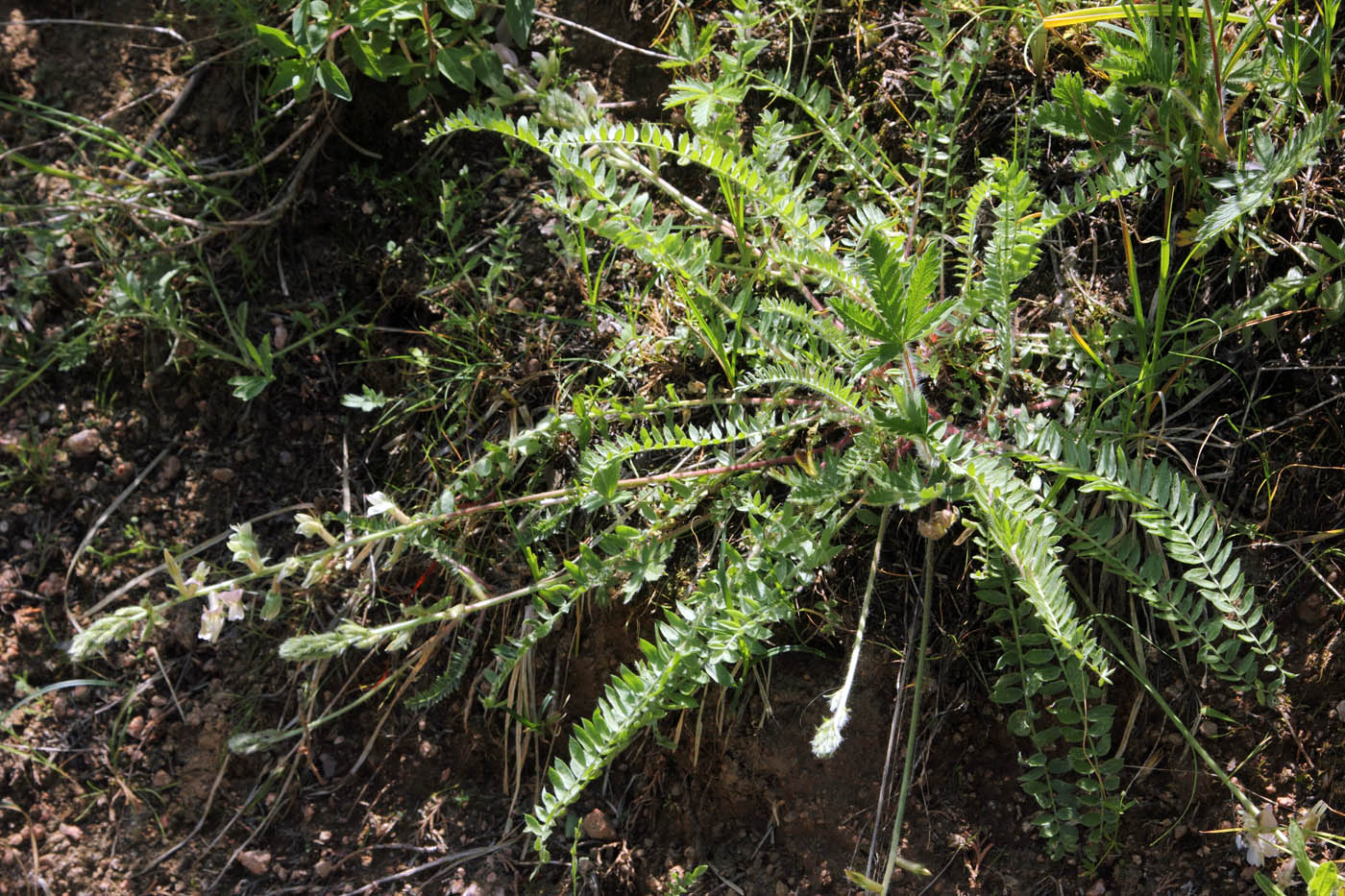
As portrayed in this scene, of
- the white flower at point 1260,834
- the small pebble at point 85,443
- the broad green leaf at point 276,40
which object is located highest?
the broad green leaf at point 276,40

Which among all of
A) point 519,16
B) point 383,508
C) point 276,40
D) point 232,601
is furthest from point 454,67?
point 232,601

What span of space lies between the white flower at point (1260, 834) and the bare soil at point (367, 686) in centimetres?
9

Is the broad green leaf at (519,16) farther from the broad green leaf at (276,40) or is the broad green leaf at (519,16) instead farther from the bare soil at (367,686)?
the broad green leaf at (276,40)

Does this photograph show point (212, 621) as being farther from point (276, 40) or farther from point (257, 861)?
point (276, 40)

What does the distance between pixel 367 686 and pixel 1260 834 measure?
5.93 feet

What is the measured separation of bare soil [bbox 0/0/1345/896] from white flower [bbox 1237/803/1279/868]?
0.09 m

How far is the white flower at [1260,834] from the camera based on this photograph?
1662 millimetres

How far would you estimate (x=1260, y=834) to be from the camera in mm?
1672

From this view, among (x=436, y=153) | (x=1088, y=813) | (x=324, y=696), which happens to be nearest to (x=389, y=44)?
(x=436, y=153)

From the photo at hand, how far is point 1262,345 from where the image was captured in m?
1.91

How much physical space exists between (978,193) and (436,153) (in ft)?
4.48

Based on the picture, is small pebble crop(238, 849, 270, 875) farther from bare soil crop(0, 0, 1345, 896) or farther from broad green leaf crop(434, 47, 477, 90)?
broad green leaf crop(434, 47, 477, 90)

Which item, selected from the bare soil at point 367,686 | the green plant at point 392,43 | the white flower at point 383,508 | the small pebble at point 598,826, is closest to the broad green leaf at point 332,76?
the green plant at point 392,43

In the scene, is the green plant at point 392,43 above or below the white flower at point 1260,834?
above
